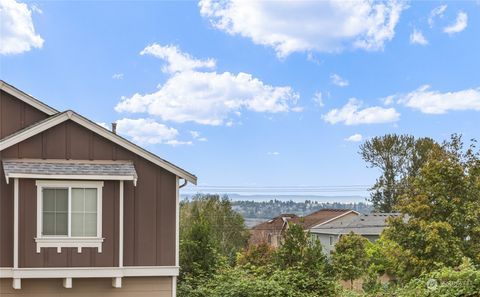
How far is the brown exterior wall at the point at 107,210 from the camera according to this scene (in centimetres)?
960

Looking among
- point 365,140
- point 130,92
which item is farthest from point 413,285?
point 365,140

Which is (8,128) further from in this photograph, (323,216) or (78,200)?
(323,216)

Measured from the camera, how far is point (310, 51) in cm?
2309

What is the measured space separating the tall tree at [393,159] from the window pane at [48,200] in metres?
31.4

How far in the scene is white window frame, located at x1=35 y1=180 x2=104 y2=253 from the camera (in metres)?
9.59

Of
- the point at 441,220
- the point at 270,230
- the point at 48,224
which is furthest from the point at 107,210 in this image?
the point at 270,230

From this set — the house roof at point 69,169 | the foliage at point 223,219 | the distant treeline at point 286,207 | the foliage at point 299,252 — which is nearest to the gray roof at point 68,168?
the house roof at point 69,169

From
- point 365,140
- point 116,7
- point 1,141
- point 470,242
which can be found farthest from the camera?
point 365,140

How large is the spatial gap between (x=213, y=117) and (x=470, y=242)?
506 inches

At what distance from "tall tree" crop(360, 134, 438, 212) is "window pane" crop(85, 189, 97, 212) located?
3098 cm

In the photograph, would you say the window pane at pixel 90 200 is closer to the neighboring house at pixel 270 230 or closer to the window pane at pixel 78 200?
the window pane at pixel 78 200

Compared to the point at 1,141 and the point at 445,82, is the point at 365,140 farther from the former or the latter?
the point at 1,141

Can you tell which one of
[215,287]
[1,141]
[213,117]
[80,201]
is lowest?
[215,287]

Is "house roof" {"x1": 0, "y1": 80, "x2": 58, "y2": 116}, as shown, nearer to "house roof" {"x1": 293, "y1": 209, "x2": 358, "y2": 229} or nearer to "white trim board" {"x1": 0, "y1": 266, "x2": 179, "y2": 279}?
"white trim board" {"x1": 0, "y1": 266, "x2": 179, "y2": 279}
